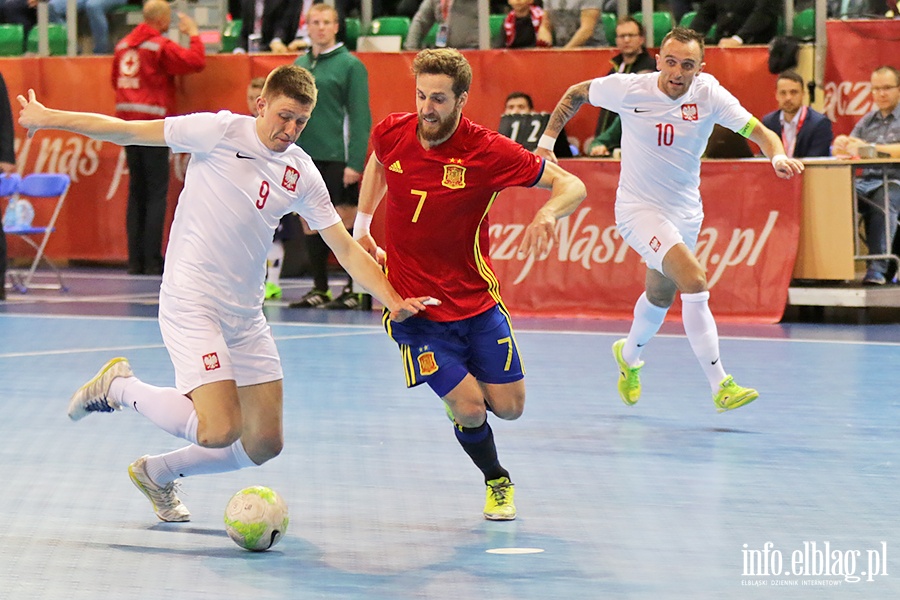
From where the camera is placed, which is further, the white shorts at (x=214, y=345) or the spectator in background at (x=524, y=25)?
the spectator in background at (x=524, y=25)

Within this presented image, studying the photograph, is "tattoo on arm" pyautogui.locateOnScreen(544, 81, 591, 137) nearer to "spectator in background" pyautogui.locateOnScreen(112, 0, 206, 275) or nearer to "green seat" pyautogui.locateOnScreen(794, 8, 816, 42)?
"green seat" pyautogui.locateOnScreen(794, 8, 816, 42)

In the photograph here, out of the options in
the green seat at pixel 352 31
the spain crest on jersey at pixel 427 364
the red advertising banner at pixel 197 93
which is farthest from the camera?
the green seat at pixel 352 31

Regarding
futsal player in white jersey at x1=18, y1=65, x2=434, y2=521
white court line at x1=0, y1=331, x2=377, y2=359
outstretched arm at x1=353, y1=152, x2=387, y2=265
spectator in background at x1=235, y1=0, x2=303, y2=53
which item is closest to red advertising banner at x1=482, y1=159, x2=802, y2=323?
white court line at x1=0, y1=331, x2=377, y2=359

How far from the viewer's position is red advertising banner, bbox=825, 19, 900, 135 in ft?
45.7

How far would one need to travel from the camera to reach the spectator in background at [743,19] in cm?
1455

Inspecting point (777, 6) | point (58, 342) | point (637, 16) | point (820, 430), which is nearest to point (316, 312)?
point (58, 342)

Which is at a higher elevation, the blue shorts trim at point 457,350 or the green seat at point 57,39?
the green seat at point 57,39

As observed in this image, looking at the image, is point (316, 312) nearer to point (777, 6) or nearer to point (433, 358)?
point (777, 6)

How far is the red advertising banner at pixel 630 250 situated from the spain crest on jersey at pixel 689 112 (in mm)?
3938

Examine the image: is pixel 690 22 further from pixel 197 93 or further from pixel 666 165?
pixel 666 165

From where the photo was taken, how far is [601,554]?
18.3 ft

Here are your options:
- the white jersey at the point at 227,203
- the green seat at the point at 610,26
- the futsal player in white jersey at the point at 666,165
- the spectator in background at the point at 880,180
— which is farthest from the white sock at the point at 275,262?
the white jersey at the point at 227,203

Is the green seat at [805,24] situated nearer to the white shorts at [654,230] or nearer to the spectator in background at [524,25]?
the spectator in background at [524,25]

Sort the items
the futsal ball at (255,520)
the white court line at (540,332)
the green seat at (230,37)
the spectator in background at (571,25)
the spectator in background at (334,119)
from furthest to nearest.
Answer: the green seat at (230,37), the spectator in background at (571,25), the spectator in background at (334,119), the white court line at (540,332), the futsal ball at (255,520)
